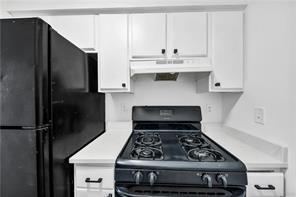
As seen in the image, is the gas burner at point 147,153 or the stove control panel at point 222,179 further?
the gas burner at point 147,153

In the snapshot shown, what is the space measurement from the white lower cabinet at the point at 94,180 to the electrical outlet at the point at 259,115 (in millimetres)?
1051

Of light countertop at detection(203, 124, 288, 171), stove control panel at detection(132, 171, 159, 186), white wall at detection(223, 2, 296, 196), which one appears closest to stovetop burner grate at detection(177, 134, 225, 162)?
light countertop at detection(203, 124, 288, 171)

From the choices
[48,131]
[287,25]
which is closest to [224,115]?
[287,25]

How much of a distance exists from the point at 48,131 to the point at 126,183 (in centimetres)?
49

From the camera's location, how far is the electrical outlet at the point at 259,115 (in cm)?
114

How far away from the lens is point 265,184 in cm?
90

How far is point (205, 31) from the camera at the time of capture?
4.58 ft

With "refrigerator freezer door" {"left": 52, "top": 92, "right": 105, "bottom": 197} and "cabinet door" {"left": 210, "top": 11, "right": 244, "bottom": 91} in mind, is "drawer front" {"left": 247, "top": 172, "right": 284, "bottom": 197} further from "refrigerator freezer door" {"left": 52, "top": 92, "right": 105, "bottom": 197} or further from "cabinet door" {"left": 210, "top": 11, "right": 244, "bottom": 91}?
"refrigerator freezer door" {"left": 52, "top": 92, "right": 105, "bottom": 197}

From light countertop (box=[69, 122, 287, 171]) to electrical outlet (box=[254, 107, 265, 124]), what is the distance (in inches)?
5.5

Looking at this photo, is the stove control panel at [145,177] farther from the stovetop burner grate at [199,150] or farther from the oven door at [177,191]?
the stovetop burner grate at [199,150]

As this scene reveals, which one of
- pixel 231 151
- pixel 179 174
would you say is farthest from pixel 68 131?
pixel 231 151

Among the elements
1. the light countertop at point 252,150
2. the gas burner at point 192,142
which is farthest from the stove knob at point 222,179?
the gas burner at point 192,142

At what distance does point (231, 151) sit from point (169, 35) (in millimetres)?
1023

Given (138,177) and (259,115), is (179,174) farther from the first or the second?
(259,115)
